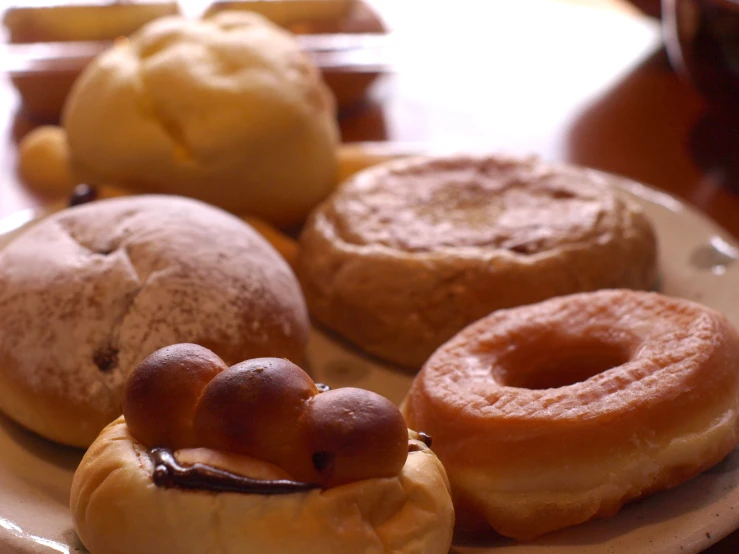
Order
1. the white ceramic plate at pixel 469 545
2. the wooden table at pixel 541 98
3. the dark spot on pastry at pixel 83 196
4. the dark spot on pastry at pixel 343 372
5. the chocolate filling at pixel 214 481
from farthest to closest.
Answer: the wooden table at pixel 541 98, the dark spot on pastry at pixel 83 196, the dark spot on pastry at pixel 343 372, the white ceramic plate at pixel 469 545, the chocolate filling at pixel 214 481

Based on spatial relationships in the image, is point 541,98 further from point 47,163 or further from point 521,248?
point 47,163

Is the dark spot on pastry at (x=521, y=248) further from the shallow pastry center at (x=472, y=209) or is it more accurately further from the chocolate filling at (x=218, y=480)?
the chocolate filling at (x=218, y=480)

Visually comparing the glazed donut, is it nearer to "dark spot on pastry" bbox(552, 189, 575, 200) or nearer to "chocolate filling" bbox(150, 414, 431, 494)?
"chocolate filling" bbox(150, 414, 431, 494)

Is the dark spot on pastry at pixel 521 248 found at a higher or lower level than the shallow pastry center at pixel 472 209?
lower

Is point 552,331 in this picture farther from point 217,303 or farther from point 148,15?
point 148,15

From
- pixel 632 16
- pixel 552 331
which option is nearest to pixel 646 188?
pixel 552 331

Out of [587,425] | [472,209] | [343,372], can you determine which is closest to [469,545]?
[587,425]

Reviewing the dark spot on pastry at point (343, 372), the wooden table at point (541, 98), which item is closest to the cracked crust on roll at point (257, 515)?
the dark spot on pastry at point (343, 372)
